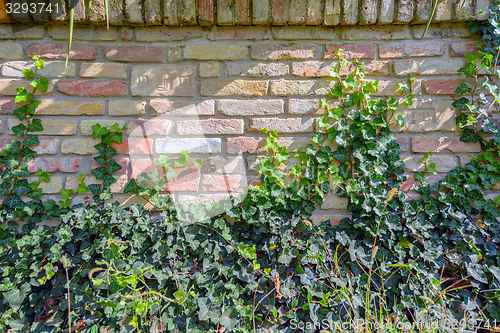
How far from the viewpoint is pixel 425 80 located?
1447mm

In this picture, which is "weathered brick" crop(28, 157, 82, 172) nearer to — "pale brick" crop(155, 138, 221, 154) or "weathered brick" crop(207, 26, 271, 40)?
"pale brick" crop(155, 138, 221, 154)

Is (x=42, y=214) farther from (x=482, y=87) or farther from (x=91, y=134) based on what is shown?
(x=482, y=87)

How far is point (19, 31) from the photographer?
1.38 metres

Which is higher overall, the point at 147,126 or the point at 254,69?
the point at 254,69

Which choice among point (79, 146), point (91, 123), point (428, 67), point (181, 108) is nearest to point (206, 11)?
point (181, 108)

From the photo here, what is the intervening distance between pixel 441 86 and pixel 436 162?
419 millimetres

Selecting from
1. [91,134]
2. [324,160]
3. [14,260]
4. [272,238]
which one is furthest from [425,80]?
[14,260]

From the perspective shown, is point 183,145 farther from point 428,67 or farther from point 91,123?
point 428,67

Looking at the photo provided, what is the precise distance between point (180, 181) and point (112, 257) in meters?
0.50

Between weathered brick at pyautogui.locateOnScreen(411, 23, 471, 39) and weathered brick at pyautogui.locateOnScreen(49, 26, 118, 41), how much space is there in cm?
162

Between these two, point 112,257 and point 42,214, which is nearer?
point 112,257

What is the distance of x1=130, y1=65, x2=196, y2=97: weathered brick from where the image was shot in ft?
4.61

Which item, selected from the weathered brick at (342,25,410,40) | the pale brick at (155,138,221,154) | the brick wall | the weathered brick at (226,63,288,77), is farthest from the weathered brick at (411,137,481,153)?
the pale brick at (155,138,221,154)

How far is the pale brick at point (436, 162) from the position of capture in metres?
1.47
